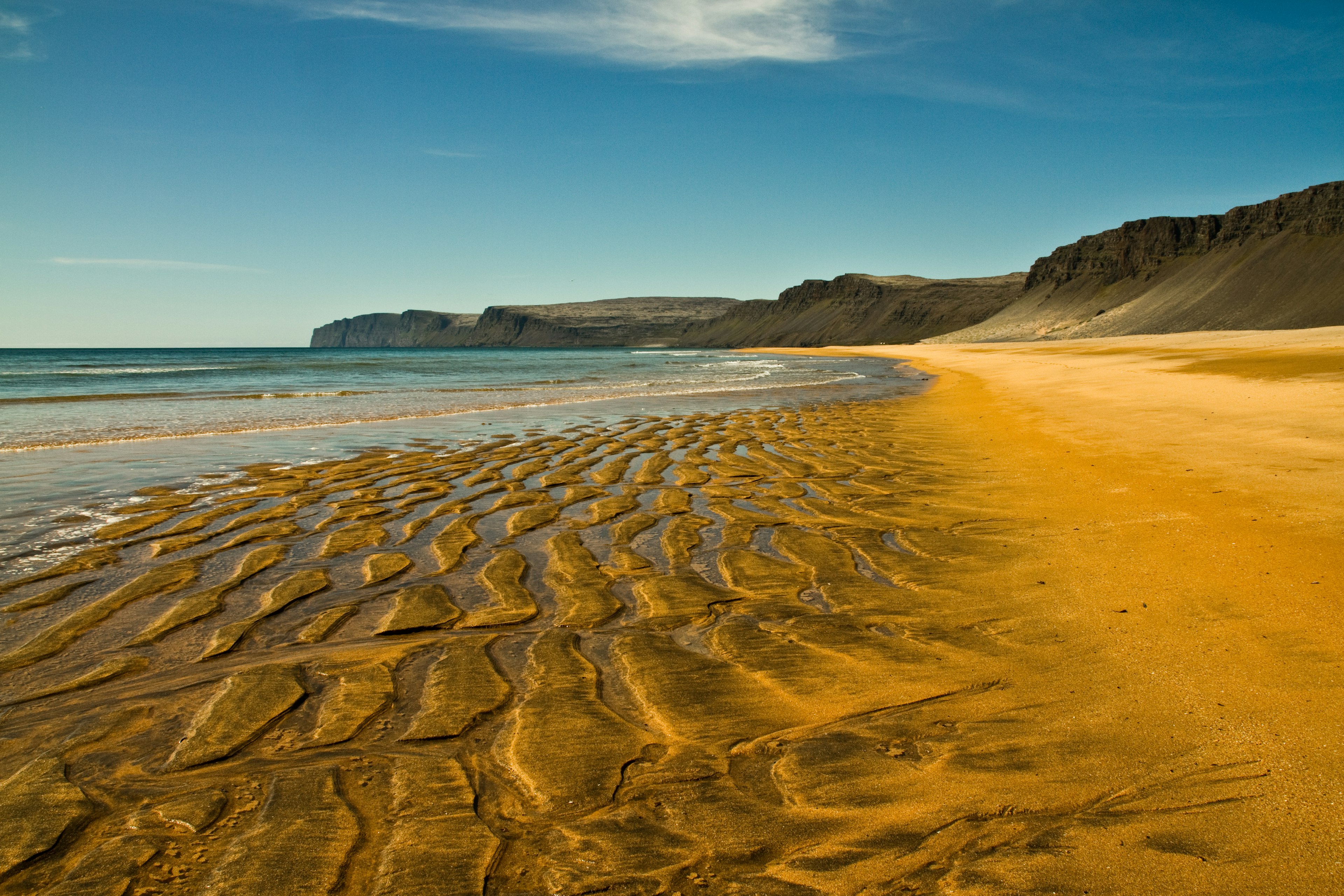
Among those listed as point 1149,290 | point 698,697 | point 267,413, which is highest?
point 1149,290

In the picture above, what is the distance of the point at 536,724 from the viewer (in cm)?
304

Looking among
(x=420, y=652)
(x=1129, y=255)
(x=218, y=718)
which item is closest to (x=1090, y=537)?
(x=420, y=652)

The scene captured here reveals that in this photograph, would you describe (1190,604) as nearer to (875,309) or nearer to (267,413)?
(267,413)

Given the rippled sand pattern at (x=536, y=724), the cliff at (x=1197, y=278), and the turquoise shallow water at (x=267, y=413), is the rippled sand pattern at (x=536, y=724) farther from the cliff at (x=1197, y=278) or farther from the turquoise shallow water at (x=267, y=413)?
the cliff at (x=1197, y=278)

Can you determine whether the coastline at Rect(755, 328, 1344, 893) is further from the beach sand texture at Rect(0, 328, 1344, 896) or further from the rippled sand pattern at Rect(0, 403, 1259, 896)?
A: the rippled sand pattern at Rect(0, 403, 1259, 896)

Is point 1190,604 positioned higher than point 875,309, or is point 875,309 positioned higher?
point 875,309

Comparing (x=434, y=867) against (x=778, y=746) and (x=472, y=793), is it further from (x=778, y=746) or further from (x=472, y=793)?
(x=778, y=746)

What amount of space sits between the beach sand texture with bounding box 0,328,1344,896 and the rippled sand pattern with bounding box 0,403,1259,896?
0.02 metres

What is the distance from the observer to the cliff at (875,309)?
148625 mm

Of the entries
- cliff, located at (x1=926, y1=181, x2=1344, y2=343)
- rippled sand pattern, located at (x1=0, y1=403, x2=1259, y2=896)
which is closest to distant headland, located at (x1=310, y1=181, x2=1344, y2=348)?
cliff, located at (x1=926, y1=181, x2=1344, y2=343)

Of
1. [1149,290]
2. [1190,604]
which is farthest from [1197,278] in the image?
[1190,604]

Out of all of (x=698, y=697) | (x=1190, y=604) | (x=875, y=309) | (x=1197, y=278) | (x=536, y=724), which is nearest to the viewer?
(x=536, y=724)

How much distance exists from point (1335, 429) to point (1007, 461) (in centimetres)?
356

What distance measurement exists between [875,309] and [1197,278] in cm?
7225
